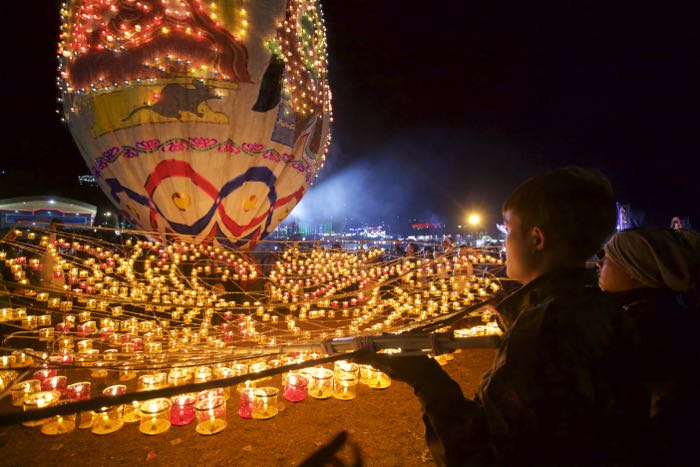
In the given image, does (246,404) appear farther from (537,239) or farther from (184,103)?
(184,103)

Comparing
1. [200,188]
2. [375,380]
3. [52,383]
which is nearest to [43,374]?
[52,383]

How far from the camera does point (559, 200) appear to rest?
3.70 feet

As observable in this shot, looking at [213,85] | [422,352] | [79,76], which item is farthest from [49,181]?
[422,352]

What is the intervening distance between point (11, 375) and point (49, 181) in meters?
29.5

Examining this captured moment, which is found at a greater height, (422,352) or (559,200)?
(559,200)

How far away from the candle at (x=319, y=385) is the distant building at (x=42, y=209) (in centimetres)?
2440

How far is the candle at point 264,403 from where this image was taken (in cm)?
370

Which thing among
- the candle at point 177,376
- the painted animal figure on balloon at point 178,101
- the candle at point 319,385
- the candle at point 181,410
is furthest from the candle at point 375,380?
the painted animal figure on balloon at point 178,101

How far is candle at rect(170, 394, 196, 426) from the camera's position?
3.46 meters

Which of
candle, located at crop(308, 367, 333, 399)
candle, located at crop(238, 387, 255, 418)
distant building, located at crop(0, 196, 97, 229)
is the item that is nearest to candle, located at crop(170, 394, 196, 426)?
candle, located at crop(238, 387, 255, 418)

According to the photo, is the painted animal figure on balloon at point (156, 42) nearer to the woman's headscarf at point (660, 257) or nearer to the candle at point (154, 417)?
the candle at point (154, 417)

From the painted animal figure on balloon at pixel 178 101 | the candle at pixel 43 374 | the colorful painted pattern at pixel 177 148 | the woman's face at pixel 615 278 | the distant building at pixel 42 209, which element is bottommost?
the candle at pixel 43 374

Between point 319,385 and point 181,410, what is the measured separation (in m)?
1.53

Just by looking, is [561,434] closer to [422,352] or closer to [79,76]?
[422,352]
